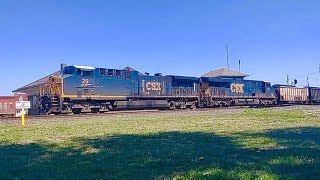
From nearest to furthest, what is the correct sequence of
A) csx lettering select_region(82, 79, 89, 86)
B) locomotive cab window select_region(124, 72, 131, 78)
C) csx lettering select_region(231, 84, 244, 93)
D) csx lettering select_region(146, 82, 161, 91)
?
csx lettering select_region(82, 79, 89, 86)
locomotive cab window select_region(124, 72, 131, 78)
csx lettering select_region(146, 82, 161, 91)
csx lettering select_region(231, 84, 244, 93)

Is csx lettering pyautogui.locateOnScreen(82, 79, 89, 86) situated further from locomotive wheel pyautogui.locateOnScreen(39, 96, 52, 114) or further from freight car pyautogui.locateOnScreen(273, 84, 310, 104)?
freight car pyautogui.locateOnScreen(273, 84, 310, 104)

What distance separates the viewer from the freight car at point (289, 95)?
4831 centimetres

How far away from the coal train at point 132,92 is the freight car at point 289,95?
3784 mm

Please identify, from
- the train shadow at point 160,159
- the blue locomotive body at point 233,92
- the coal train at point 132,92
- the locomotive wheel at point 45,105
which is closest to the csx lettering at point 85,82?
the coal train at point 132,92

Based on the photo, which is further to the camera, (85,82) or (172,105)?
(172,105)

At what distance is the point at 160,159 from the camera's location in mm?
6320

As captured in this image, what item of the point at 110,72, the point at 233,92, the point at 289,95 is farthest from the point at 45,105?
the point at 289,95

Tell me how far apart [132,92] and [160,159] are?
76.4ft

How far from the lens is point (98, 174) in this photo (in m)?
5.12

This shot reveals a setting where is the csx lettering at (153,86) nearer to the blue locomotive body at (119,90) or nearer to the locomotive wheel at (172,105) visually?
the blue locomotive body at (119,90)

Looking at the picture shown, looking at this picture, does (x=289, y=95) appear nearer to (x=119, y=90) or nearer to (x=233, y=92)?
(x=233, y=92)

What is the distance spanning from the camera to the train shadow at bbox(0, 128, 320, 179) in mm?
5082

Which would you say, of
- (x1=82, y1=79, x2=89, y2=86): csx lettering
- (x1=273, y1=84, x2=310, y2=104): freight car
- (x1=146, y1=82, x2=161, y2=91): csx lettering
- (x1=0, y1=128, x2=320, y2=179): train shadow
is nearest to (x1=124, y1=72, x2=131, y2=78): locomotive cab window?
(x1=146, y1=82, x2=161, y2=91): csx lettering

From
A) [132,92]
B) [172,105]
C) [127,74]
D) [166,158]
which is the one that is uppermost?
[127,74]
